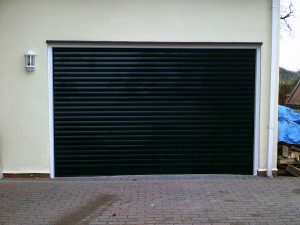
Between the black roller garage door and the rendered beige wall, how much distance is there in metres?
0.30

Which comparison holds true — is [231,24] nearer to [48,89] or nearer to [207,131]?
[207,131]

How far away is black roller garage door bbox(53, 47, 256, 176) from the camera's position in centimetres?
781

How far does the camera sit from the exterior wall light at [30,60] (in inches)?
296

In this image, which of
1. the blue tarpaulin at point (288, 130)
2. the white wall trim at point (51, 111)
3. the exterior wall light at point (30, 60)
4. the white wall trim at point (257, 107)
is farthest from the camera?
the blue tarpaulin at point (288, 130)

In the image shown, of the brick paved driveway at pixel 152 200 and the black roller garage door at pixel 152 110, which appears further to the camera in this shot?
the black roller garage door at pixel 152 110

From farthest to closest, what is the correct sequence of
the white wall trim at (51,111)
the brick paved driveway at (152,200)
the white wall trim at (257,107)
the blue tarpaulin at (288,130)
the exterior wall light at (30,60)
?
the blue tarpaulin at (288,130), the white wall trim at (257,107), the white wall trim at (51,111), the exterior wall light at (30,60), the brick paved driveway at (152,200)

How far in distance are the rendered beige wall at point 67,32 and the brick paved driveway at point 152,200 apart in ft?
3.07

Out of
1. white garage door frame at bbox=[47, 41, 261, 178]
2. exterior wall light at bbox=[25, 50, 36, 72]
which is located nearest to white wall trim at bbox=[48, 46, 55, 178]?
white garage door frame at bbox=[47, 41, 261, 178]

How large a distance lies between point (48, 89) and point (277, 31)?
4.66 meters

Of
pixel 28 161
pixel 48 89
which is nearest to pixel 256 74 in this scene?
pixel 48 89

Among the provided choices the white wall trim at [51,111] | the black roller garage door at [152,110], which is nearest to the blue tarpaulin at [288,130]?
the black roller garage door at [152,110]

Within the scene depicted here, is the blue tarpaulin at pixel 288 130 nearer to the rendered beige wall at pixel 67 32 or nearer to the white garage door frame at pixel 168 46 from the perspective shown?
the white garage door frame at pixel 168 46

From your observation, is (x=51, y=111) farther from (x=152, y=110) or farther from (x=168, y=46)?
(x=168, y=46)

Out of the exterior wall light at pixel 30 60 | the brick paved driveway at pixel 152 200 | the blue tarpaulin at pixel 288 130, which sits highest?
the exterior wall light at pixel 30 60
